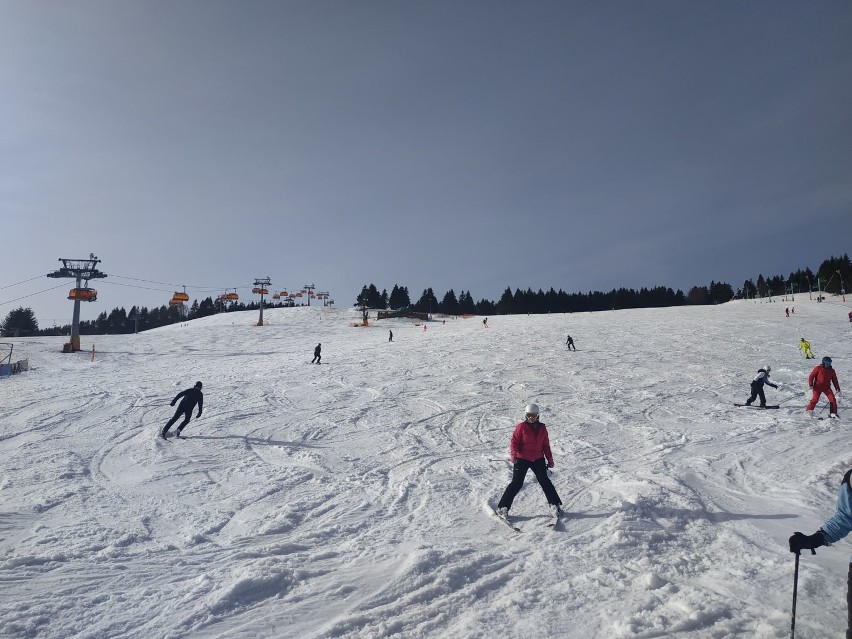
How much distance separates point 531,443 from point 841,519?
3.39 metres

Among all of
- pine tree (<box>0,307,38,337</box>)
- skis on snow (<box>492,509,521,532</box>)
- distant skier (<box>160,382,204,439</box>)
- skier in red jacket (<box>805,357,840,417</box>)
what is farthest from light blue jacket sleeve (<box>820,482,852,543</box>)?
pine tree (<box>0,307,38,337</box>)

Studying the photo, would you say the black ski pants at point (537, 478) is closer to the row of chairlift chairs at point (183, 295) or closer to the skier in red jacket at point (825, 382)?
the skier in red jacket at point (825, 382)

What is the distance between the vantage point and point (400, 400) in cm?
1582

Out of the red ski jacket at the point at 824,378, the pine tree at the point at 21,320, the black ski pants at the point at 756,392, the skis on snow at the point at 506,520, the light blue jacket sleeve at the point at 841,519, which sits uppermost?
the pine tree at the point at 21,320

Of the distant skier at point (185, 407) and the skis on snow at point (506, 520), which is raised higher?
the distant skier at point (185, 407)

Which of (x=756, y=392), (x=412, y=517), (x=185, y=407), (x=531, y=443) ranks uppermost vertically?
(x=531, y=443)

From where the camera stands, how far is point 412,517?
6535 millimetres

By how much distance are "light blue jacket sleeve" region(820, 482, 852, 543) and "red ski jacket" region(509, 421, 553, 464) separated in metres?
3.18

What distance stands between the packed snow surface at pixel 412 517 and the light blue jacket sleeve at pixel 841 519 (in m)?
1.03

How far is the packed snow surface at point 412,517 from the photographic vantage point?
4.18 m

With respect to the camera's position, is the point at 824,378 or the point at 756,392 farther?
the point at 756,392

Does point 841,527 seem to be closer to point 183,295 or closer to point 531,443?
point 531,443

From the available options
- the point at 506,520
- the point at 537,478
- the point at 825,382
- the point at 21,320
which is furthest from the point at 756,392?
the point at 21,320

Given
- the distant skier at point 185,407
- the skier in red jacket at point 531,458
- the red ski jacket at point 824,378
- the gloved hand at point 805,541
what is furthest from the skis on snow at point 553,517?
the red ski jacket at point 824,378
